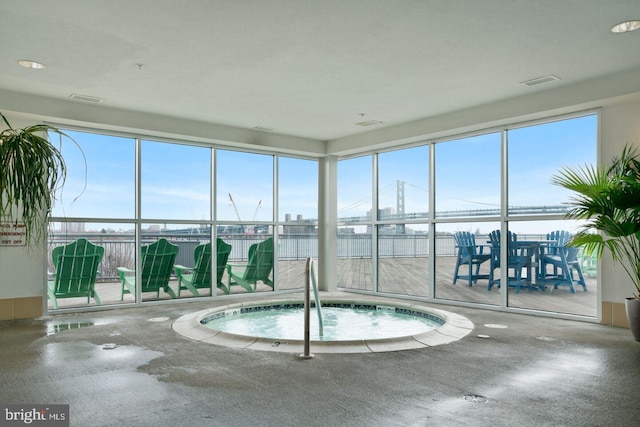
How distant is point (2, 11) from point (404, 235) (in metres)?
6.19

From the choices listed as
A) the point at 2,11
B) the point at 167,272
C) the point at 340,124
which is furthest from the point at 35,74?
the point at 340,124

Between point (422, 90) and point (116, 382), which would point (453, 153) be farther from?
point (116, 382)

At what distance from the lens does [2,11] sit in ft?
11.7

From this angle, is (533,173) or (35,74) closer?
(35,74)

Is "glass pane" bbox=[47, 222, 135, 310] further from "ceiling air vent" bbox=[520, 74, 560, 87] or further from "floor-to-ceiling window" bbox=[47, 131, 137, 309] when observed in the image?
"ceiling air vent" bbox=[520, 74, 560, 87]

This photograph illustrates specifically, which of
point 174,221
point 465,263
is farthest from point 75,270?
point 465,263

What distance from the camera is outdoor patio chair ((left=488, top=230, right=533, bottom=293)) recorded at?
6.41m

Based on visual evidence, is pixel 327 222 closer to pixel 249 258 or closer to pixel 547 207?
pixel 249 258

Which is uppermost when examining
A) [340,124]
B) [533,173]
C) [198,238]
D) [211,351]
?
[340,124]

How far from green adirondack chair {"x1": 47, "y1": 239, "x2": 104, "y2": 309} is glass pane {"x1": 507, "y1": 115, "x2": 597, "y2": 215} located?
5988 millimetres

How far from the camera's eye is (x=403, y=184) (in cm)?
803

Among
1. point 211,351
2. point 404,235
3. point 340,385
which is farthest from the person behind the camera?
point 404,235

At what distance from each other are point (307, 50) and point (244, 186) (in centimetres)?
422

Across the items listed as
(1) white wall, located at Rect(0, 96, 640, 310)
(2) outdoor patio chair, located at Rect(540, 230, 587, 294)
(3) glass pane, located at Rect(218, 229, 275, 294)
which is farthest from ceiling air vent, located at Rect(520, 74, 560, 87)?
(3) glass pane, located at Rect(218, 229, 275, 294)
